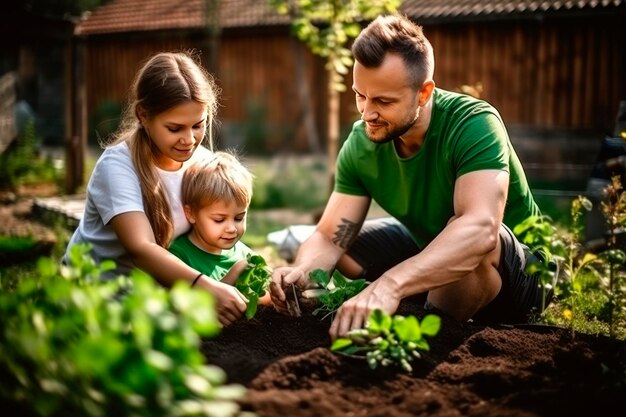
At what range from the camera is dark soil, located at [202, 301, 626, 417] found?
88.4 inches

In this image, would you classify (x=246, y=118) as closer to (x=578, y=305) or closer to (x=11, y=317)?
(x=578, y=305)

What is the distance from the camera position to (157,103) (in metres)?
3.54

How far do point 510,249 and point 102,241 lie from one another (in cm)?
189

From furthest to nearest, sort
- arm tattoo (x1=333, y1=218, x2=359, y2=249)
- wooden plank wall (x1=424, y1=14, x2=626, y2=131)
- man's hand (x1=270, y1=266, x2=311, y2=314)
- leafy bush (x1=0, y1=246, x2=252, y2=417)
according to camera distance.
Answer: wooden plank wall (x1=424, y1=14, x2=626, y2=131)
arm tattoo (x1=333, y1=218, x2=359, y2=249)
man's hand (x1=270, y1=266, x2=311, y2=314)
leafy bush (x1=0, y1=246, x2=252, y2=417)

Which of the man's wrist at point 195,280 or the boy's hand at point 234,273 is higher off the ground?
the man's wrist at point 195,280

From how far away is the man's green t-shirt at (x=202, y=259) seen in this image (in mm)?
3693

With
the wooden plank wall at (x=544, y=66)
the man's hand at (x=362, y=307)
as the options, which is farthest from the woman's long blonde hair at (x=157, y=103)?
the wooden plank wall at (x=544, y=66)

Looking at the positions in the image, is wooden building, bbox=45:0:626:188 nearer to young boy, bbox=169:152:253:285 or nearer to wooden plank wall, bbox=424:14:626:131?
wooden plank wall, bbox=424:14:626:131

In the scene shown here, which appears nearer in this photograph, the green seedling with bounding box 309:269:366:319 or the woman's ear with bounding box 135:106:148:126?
the green seedling with bounding box 309:269:366:319

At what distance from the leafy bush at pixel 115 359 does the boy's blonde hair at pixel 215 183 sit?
5.99 ft

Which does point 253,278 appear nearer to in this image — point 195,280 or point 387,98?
point 195,280

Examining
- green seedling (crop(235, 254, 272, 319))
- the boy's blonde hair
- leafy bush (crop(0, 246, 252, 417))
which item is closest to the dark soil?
green seedling (crop(235, 254, 272, 319))

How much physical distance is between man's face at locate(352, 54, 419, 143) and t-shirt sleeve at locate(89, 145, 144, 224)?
1.10 m

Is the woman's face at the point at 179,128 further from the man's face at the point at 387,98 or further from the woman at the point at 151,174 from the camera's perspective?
the man's face at the point at 387,98
